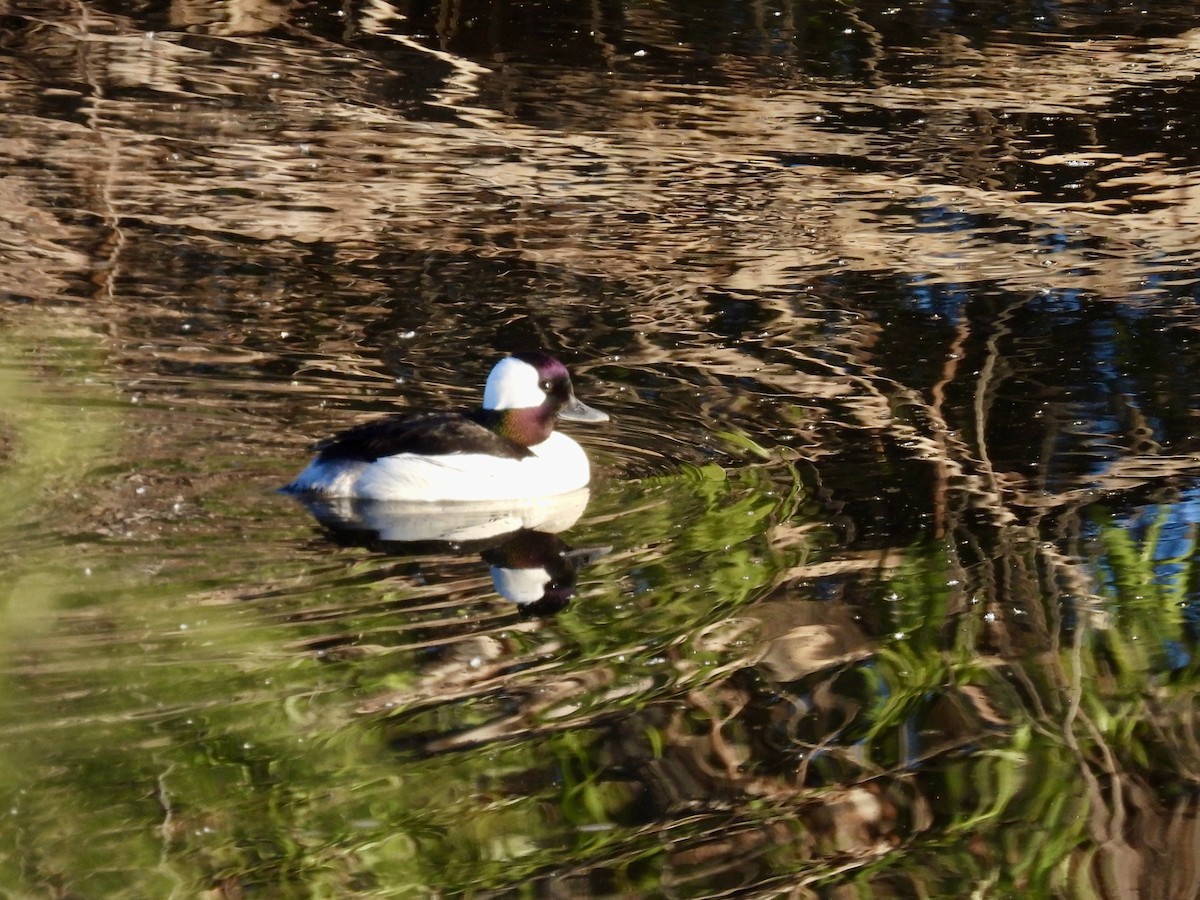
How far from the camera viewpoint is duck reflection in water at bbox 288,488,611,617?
5949mm

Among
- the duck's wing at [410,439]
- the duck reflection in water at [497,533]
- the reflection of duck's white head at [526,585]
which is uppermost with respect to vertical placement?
the duck's wing at [410,439]

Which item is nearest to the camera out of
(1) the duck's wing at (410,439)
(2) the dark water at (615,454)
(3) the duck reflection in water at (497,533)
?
(2) the dark water at (615,454)

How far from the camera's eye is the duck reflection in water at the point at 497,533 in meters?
5.95

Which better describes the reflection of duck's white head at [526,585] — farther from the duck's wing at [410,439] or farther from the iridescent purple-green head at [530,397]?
the iridescent purple-green head at [530,397]

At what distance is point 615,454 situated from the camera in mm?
7391

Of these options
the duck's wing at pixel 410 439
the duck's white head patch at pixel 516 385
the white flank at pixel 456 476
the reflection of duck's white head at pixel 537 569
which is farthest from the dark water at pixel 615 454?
the duck's white head patch at pixel 516 385

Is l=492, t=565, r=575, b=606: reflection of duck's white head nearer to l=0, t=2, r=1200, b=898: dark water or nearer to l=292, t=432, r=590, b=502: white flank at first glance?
l=0, t=2, r=1200, b=898: dark water

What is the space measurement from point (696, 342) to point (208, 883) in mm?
4899

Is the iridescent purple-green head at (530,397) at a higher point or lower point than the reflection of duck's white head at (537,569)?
higher

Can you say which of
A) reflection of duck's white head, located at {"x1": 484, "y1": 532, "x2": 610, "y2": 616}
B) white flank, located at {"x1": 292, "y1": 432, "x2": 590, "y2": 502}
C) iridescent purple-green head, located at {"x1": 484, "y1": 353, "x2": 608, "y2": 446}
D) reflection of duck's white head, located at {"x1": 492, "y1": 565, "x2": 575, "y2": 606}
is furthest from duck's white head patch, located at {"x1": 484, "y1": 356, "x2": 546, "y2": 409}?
reflection of duck's white head, located at {"x1": 492, "y1": 565, "x2": 575, "y2": 606}

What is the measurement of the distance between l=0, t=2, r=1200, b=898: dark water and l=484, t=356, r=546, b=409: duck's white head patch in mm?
440

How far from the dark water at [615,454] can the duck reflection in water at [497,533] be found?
0.15ft

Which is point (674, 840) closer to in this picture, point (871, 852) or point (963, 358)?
point (871, 852)

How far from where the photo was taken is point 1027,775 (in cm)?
474
